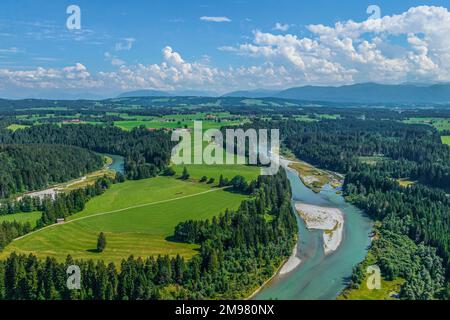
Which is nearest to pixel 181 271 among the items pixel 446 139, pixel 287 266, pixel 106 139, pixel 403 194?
pixel 287 266

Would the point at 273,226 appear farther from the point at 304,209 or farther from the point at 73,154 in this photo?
the point at 73,154

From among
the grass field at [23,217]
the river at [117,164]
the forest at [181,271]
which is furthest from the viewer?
the river at [117,164]

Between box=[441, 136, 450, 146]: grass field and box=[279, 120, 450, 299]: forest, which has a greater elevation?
box=[441, 136, 450, 146]: grass field

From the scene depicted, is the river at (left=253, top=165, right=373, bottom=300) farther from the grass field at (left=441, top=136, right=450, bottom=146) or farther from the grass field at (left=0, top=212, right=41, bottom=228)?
the grass field at (left=441, top=136, right=450, bottom=146)

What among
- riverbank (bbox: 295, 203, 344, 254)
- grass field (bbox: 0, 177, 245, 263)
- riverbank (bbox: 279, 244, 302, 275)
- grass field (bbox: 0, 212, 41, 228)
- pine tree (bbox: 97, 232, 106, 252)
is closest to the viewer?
riverbank (bbox: 279, 244, 302, 275)

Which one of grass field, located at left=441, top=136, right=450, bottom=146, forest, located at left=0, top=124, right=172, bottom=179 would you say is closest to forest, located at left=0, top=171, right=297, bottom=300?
forest, located at left=0, top=124, right=172, bottom=179

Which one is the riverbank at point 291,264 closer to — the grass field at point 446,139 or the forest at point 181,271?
the forest at point 181,271

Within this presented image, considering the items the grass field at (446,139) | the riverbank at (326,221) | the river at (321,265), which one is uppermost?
the grass field at (446,139)

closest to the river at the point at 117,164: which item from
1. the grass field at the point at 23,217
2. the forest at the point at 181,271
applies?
the grass field at the point at 23,217
